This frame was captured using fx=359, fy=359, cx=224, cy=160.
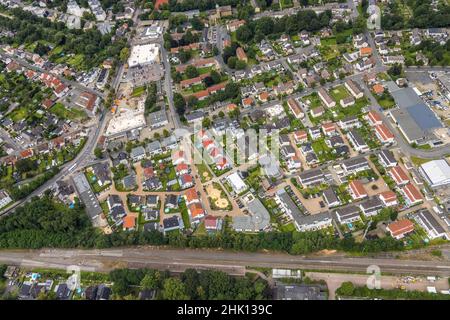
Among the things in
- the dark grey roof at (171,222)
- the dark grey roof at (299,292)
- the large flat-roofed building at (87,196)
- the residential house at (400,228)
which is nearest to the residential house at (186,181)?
the dark grey roof at (171,222)

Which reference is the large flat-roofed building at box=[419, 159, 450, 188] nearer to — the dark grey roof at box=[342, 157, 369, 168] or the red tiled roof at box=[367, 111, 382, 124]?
the dark grey roof at box=[342, 157, 369, 168]

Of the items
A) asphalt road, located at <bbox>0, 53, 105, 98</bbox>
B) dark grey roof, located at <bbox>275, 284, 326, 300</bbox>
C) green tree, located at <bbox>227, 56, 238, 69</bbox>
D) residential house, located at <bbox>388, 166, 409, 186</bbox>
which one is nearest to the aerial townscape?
dark grey roof, located at <bbox>275, 284, 326, 300</bbox>

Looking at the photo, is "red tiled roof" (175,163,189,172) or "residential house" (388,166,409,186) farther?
"red tiled roof" (175,163,189,172)

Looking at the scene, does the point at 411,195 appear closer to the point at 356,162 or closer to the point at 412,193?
the point at 412,193

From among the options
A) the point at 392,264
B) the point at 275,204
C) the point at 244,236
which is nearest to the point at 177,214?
the point at 244,236

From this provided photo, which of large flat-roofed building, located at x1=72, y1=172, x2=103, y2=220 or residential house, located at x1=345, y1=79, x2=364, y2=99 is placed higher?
residential house, located at x1=345, y1=79, x2=364, y2=99

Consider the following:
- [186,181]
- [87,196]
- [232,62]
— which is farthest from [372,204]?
[87,196]
